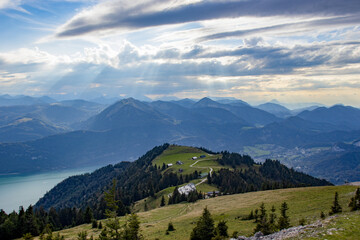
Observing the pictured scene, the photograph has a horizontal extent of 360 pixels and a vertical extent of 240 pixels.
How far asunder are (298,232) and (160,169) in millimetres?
169014

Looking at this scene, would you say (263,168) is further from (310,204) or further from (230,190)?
(310,204)

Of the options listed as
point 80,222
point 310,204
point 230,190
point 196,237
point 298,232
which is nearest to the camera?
point 298,232

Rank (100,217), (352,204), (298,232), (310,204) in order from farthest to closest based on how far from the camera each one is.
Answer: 1. (100,217)
2. (310,204)
3. (352,204)
4. (298,232)

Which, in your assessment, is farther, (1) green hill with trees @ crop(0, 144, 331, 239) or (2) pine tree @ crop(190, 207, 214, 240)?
(1) green hill with trees @ crop(0, 144, 331, 239)

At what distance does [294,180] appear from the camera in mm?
187250

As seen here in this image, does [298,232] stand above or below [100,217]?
above

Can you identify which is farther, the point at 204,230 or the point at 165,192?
the point at 165,192

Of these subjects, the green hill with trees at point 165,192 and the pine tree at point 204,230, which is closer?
the pine tree at point 204,230

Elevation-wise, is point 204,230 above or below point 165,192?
above

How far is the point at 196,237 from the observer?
4050 centimetres

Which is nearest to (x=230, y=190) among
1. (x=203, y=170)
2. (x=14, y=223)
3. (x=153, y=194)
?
(x=153, y=194)

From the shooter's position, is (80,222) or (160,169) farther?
(160,169)

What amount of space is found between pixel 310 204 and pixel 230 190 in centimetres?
6107

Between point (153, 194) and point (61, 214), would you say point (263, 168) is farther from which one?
point (61, 214)
